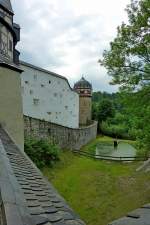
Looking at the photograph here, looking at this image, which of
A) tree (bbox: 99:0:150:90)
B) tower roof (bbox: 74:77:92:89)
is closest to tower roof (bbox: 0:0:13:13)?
tree (bbox: 99:0:150:90)

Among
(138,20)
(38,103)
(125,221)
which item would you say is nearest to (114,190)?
(138,20)

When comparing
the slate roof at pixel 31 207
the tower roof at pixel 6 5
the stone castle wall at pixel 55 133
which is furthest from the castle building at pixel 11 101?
the stone castle wall at pixel 55 133

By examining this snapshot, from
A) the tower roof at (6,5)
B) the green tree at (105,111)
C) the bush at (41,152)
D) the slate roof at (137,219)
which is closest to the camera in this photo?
the slate roof at (137,219)

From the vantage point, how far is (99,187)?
22562 mm

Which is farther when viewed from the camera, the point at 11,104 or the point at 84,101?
the point at 84,101

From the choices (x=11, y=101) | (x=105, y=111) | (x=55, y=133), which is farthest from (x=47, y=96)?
(x=11, y=101)

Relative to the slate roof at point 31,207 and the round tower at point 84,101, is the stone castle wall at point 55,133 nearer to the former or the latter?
the slate roof at point 31,207

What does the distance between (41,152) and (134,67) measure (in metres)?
11.9

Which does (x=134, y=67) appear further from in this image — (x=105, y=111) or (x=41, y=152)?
(x=105, y=111)

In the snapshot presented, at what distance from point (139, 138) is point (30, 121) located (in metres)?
14.5

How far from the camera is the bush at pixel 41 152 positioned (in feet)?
88.2

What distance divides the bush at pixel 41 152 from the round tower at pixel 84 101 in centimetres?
3915

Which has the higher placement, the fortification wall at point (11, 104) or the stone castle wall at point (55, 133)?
the fortification wall at point (11, 104)

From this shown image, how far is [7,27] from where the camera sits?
18.8 m
